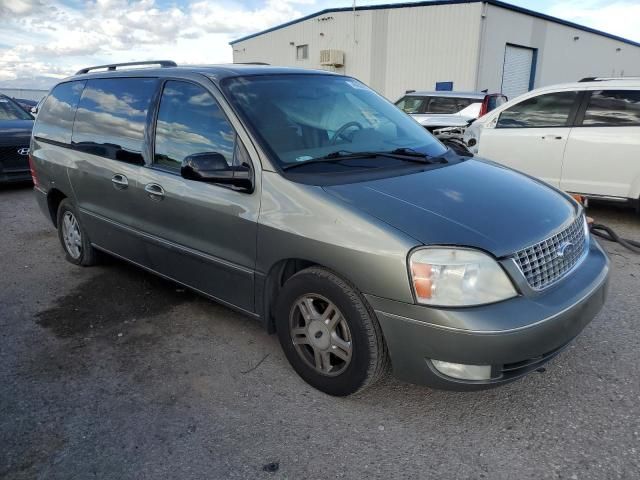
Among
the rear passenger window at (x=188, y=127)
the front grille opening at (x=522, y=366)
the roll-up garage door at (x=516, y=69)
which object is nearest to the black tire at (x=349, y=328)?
the front grille opening at (x=522, y=366)

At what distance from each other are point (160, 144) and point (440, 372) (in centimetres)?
236

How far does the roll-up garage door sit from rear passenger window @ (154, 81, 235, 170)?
21.4 m

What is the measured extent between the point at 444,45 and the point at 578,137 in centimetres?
1619

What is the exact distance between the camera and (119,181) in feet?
12.3

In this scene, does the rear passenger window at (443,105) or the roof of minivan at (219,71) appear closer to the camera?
the roof of minivan at (219,71)

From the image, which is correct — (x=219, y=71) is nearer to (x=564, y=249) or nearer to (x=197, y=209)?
(x=197, y=209)

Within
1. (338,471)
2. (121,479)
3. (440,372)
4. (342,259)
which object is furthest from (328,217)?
(121,479)

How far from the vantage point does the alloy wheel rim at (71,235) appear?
15.6 feet

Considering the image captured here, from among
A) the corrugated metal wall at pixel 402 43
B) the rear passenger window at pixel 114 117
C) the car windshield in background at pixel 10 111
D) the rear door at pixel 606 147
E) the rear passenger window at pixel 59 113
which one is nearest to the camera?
the rear passenger window at pixel 114 117

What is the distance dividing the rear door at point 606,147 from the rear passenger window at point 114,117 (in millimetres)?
5053

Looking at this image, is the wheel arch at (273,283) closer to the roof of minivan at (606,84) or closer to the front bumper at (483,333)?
the front bumper at (483,333)

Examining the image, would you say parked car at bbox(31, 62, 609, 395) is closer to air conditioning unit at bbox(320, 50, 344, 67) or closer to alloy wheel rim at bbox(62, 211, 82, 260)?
alloy wheel rim at bbox(62, 211, 82, 260)

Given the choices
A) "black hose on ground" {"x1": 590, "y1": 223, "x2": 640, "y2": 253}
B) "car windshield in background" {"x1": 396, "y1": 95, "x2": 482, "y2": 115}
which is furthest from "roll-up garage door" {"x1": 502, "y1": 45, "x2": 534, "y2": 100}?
"black hose on ground" {"x1": 590, "y1": 223, "x2": 640, "y2": 253}

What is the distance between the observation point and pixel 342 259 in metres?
2.44
